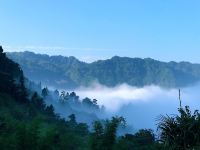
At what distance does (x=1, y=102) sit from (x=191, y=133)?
119825mm

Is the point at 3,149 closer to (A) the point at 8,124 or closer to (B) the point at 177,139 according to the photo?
(A) the point at 8,124

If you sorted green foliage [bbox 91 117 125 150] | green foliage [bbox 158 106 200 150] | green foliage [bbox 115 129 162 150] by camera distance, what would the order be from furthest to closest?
green foliage [bbox 115 129 162 150]
green foliage [bbox 91 117 125 150]
green foliage [bbox 158 106 200 150]

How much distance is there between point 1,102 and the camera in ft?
484

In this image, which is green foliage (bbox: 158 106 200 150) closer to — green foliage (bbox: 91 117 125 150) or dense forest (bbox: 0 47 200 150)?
dense forest (bbox: 0 47 200 150)

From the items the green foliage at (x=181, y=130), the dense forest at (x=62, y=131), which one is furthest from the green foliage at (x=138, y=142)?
the green foliage at (x=181, y=130)

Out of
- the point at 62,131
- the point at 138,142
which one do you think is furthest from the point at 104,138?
the point at 62,131

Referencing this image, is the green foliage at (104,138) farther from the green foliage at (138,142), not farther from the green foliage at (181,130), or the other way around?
the green foliage at (181,130)

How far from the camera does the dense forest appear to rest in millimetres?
34594

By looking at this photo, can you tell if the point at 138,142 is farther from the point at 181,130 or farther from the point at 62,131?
the point at 181,130

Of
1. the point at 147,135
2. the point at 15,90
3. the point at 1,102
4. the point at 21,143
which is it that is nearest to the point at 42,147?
the point at 21,143

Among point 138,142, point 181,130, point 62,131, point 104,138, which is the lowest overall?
point 138,142

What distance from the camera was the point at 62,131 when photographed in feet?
435

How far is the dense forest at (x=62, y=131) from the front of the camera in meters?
34.6

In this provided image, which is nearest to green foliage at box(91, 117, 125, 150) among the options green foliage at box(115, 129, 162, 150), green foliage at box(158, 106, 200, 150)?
green foliage at box(115, 129, 162, 150)
